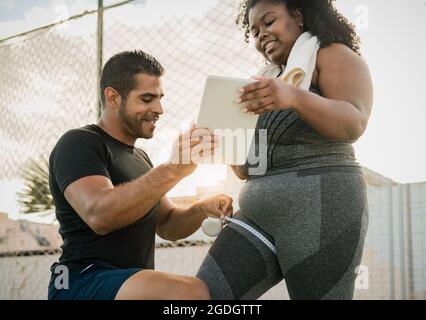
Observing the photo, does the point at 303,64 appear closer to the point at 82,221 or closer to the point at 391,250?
the point at 82,221

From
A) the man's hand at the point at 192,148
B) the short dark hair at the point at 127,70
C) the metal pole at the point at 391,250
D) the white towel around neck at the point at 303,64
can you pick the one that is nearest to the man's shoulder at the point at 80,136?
the short dark hair at the point at 127,70

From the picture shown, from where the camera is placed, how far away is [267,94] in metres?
1.10

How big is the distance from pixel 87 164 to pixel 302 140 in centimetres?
76

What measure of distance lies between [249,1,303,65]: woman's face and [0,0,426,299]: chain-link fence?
1.27 m

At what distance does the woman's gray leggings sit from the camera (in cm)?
127

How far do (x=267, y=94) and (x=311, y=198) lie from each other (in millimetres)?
329

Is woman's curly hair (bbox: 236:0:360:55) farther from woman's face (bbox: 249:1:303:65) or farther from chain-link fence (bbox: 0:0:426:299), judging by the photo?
chain-link fence (bbox: 0:0:426:299)

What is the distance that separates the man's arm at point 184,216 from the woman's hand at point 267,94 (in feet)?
2.12

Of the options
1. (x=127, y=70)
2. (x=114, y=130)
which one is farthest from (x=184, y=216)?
(x=127, y=70)

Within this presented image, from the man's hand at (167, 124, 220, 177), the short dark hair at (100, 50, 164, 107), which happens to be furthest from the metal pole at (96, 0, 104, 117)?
the man's hand at (167, 124, 220, 177)

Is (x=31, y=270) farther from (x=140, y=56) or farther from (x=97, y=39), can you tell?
(x=140, y=56)

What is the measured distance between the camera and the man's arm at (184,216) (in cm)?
175

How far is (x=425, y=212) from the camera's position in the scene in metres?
3.66

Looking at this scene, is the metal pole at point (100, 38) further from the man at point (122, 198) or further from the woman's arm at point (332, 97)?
the woman's arm at point (332, 97)
